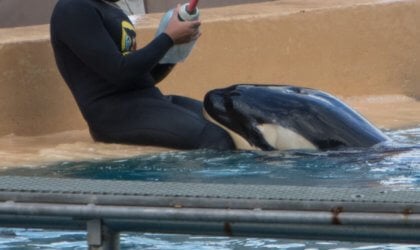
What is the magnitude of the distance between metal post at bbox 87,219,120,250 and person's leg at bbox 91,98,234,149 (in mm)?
3412

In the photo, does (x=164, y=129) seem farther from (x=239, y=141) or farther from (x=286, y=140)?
(x=286, y=140)

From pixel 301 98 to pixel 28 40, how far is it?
6.02ft

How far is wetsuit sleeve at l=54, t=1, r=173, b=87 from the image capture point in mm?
6152

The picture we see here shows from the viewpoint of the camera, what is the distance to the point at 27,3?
1259 cm

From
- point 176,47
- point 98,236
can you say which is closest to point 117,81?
point 176,47

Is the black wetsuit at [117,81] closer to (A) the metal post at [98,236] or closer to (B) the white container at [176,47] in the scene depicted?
(B) the white container at [176,47]

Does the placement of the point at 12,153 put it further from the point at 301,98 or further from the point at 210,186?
the point at 210,186

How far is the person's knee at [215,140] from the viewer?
6.25 metres

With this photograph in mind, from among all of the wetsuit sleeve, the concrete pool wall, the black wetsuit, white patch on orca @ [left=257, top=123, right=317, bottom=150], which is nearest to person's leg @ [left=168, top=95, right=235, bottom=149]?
the black wetsuit

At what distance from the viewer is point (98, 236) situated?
2.82 meters

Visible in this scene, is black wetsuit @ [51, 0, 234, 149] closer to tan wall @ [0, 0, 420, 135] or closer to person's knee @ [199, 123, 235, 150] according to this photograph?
person's knee @ [199, 123, 235, 150]

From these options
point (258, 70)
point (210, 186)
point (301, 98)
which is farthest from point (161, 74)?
point (210, 186)

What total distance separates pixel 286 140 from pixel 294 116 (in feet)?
0.48

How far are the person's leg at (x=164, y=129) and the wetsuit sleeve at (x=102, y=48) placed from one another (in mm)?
233
